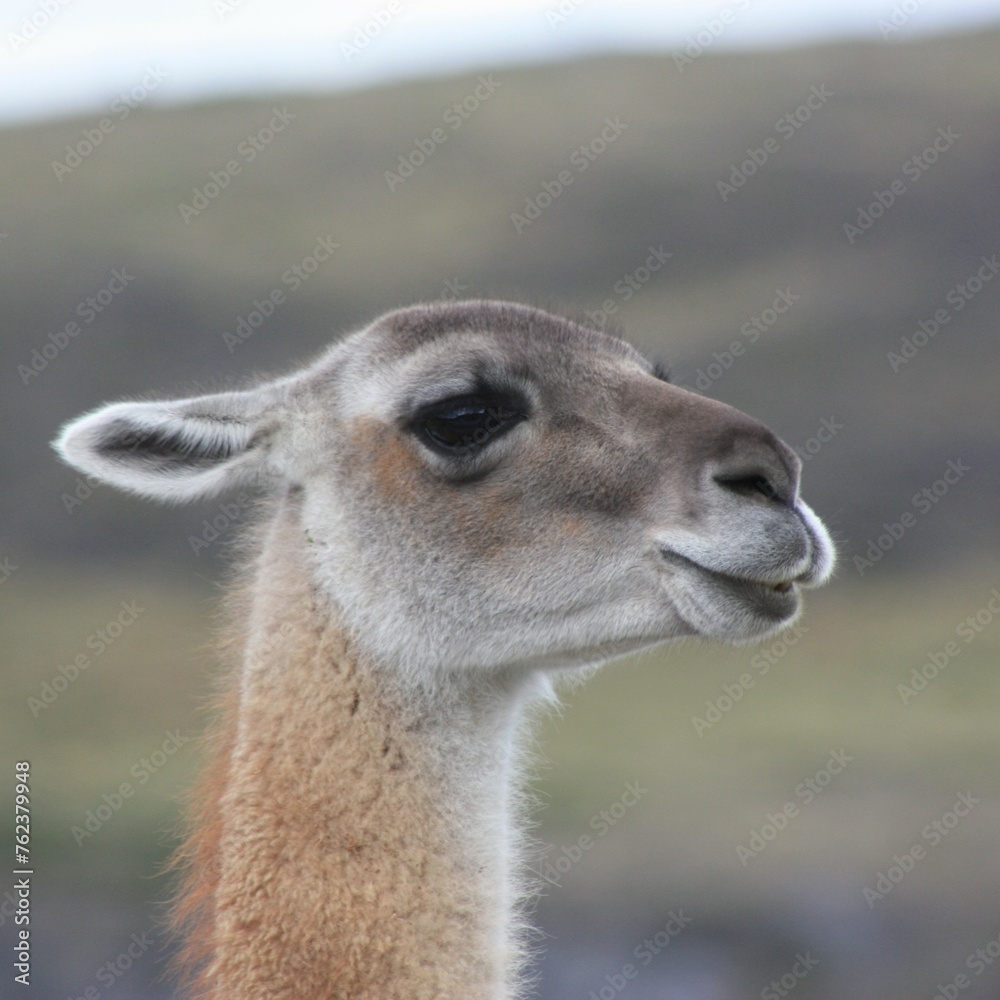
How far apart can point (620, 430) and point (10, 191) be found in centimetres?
2816

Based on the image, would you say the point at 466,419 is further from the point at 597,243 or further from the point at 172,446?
the point at 597,243

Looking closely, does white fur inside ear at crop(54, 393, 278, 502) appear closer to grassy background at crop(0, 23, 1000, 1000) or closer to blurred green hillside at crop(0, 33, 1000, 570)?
grassy background at crop(0, 23, 1000, 1000)

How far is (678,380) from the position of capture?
6.91m

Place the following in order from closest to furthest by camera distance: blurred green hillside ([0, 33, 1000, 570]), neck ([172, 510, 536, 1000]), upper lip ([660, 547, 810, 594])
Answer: neck ([172, 510, 536, 1000])
upper lip ([660, 547, 810, 594])
blurred green hillside ([0, 33, 1000, 570])

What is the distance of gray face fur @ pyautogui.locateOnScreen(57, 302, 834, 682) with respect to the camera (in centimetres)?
368

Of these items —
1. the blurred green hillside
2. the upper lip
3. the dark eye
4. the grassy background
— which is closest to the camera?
the upper lip

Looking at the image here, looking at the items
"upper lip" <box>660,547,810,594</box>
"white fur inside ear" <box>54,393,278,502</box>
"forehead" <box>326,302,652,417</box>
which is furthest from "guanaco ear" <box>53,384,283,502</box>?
"upper lip" <box>660,547,810,594</box>

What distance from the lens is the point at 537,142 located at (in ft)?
97.5

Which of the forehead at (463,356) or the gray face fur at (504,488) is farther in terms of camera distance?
the forehead at (463,356)

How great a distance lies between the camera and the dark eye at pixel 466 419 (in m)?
3.96

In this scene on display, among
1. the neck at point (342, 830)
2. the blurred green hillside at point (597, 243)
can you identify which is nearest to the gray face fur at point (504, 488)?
the neck at point (342, 830)

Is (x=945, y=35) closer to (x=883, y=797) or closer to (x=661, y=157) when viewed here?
(x=661, y=157)

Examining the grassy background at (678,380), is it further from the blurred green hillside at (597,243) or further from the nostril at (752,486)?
the nostril at (752,486)

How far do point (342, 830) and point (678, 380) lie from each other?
385 cm
